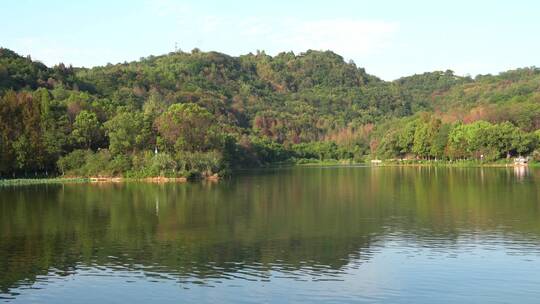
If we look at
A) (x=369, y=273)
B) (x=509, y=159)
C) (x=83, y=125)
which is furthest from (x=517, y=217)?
(x=509, y=159)

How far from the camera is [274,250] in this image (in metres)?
24.0

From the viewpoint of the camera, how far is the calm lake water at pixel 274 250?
18141 mm

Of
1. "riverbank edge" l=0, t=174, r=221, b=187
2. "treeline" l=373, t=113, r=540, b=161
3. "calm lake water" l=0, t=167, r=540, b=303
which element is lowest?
"calm lake water" l=0, t=167, r=540, b=303

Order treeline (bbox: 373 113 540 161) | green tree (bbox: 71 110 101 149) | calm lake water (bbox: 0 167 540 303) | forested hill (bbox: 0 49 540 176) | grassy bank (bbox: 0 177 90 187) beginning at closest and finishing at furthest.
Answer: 1. calm lake water (bbox: 0 167 540 303)
2. grassy bank (bbox: 0 177 90 187)
3. forested hill (bbox: 0 49 540 176)
4. green tree (bbox: 71 110 101 149)
5. treeline (bbox: 373 113 540 161)

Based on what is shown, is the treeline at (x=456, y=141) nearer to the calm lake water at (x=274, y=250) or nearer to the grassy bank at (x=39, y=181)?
the calm lake water at (x=274, y=250)

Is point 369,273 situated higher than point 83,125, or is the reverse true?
point 83,125

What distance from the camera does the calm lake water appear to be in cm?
1814

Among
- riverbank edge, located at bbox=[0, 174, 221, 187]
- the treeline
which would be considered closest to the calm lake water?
riverbank edge, located at bbox=[0, 174, 221, 187]

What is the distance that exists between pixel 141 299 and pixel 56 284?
3255 mm

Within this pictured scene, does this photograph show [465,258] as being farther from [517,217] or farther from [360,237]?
[517,217]

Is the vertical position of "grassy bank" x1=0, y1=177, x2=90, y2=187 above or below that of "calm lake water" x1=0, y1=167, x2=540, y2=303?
above

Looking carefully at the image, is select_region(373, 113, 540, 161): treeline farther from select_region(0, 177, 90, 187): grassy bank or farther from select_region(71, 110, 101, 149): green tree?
select_region(0, 177, 90, 187): grassy bank

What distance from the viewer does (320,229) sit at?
29.2 m

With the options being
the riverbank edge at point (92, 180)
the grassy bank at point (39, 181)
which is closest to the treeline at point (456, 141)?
the riverbank edge at point (92, 180)
